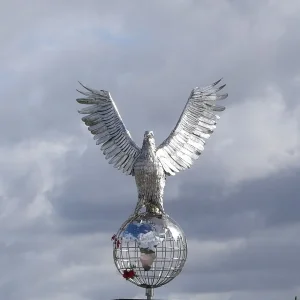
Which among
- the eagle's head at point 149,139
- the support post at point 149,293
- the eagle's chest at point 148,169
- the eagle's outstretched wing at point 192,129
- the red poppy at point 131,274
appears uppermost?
the eagle's outstretched wing at point 192,129

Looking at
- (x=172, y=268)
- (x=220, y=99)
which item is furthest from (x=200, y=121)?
(x=172, y=268)

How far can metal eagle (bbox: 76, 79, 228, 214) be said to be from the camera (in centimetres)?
10719

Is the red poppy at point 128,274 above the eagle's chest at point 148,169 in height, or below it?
below

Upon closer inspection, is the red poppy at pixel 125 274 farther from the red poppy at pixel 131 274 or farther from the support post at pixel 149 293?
the support post at pixel 149 293

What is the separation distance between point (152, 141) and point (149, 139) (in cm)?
26

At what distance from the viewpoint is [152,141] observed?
108 m

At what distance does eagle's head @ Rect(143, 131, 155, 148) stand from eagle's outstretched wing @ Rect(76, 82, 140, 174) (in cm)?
107

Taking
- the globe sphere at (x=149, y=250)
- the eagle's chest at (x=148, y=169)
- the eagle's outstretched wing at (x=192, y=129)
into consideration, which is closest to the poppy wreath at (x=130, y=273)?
the globe sphere at (x=149, y=250)

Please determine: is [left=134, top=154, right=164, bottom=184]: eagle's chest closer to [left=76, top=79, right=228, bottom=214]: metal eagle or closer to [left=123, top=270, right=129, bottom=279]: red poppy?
[left=76, top=79, right=228, bottom=214]: metal eagle

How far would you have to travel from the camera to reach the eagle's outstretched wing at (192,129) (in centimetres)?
10919

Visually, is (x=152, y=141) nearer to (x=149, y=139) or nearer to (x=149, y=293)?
(x=149, y=139)

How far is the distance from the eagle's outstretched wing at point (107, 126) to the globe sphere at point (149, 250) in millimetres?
3644

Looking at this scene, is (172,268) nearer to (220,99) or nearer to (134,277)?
(134,277)

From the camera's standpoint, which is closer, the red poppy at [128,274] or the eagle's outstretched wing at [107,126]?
the red poppy at [128,274]
